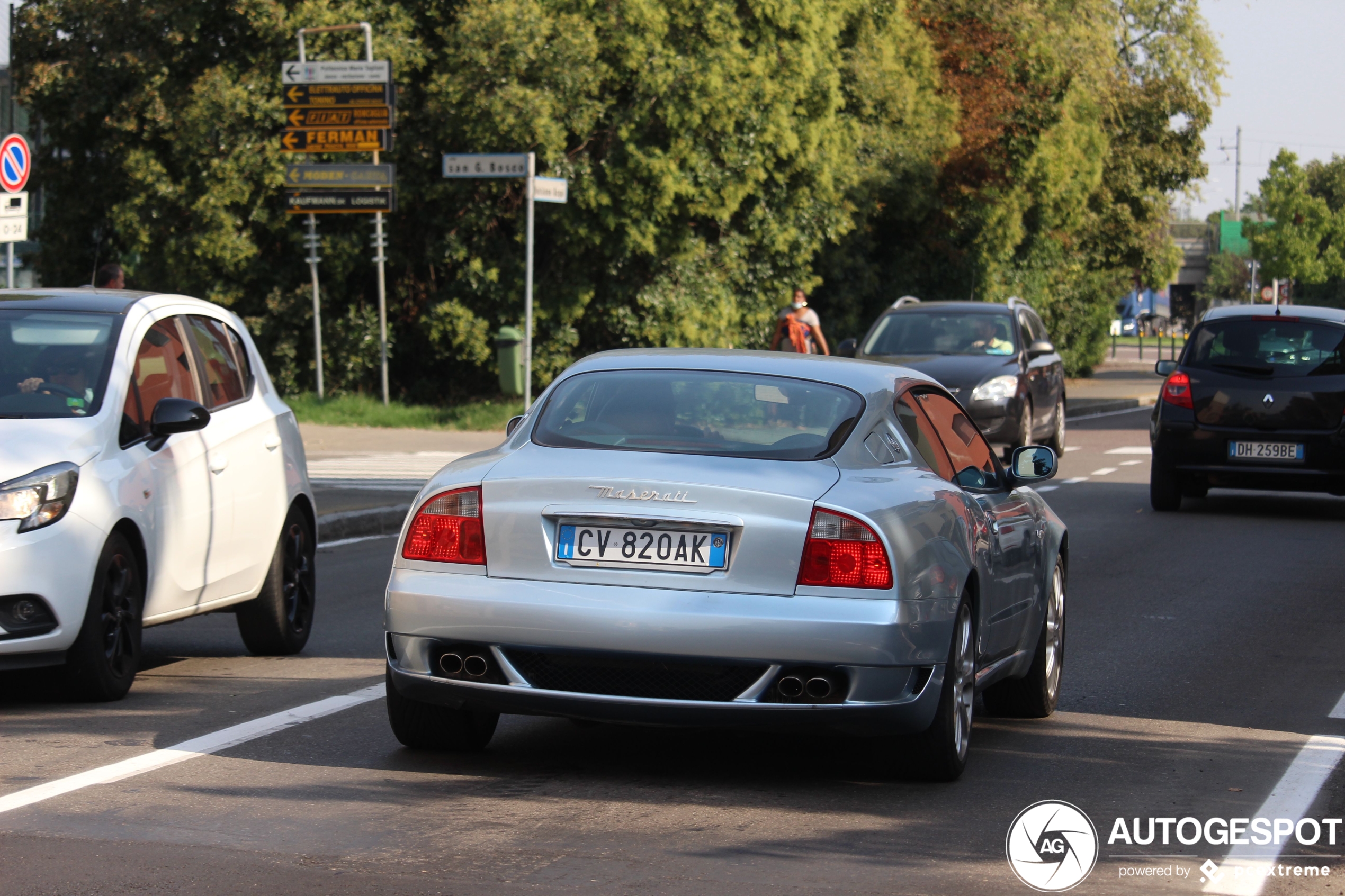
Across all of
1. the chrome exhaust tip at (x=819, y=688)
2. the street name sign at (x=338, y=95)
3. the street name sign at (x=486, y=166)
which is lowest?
the chrome exhaust tip at (x=819, y=688)

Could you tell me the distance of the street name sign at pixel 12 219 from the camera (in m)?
17.1

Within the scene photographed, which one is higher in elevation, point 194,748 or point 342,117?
point 342,117

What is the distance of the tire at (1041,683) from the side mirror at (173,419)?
346 cm

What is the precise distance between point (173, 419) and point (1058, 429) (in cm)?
1767

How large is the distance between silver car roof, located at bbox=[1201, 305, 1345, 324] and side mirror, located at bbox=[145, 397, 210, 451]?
1089 cm

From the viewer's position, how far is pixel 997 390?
20.4 meters

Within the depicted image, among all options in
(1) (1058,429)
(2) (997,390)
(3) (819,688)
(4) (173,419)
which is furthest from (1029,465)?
(1) (1058,429)

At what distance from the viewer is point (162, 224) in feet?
94.0

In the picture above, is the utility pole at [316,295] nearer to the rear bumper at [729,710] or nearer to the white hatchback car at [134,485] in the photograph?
the white hatchback car at [134,485]

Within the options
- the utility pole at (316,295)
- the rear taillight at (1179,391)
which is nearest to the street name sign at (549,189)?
the utility pole at (316,295)

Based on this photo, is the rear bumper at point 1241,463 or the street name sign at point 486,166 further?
the street name sign at point 486,166

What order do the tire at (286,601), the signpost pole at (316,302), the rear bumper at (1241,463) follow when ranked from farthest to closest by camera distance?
the signpost pole at (316,302)
the rear bumper at (1241,463)
the tire at (286,601)

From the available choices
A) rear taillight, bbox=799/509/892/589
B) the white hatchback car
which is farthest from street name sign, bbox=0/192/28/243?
rear taillight, bbox=799/509/892/589

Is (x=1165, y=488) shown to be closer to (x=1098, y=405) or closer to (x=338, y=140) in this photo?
(x=338, y=140)
